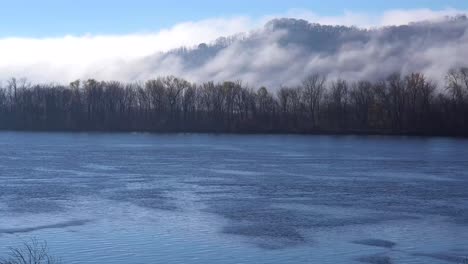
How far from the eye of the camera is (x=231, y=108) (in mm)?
91125

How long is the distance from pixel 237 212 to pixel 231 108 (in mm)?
72604

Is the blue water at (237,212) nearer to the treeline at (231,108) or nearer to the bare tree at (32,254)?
the bare tree at (32,254)

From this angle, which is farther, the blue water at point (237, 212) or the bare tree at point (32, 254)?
the blue water at point (237, 212)

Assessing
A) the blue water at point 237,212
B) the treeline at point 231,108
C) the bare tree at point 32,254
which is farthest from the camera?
the treeline at point 231,108

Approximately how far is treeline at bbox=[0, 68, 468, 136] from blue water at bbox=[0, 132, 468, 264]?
4792cm

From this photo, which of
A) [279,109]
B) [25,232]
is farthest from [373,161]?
[279,109]

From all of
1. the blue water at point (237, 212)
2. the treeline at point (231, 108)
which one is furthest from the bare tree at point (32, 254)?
the treeline at point (231, 108)

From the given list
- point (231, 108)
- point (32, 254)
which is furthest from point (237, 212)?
point (231, 108)

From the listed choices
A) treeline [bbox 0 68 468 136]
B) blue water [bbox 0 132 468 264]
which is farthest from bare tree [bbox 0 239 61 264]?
treeline [bbox 0 68 468 136]

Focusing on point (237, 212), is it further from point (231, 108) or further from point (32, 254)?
point (231, 108)

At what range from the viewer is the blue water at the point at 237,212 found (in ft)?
46.5

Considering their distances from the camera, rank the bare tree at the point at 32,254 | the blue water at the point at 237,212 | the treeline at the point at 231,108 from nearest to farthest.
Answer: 1. the bare tree at the point at 32,254
2. the blue water at the point at 237,212
3. the treeline at the point at 231,108

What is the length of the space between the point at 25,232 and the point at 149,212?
3.77 metres

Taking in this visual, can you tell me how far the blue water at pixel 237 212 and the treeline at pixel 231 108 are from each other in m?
47.9
